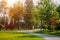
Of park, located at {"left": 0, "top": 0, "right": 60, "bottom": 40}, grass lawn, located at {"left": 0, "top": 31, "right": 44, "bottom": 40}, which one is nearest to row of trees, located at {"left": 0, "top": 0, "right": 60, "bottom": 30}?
park, located at {"left": 0, "top": 0, "right": 60, "bottom": 40}

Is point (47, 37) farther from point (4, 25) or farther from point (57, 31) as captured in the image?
point (4, 25)

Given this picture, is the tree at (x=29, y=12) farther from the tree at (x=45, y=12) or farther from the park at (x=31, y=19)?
the tree at (x=45, y=12)

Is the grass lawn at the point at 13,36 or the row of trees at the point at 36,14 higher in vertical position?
the row of trees at the point at 36,14

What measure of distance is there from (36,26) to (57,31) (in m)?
0.32

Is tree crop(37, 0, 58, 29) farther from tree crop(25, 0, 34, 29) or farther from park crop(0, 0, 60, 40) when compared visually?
tree crop(25, 0, 34, 29)

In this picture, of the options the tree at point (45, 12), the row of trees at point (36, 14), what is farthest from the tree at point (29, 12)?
the tree at point (45, 12)

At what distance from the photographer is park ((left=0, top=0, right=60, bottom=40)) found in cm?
320

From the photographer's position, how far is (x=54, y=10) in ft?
10.7

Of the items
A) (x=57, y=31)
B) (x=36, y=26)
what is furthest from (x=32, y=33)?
(x=57, y=31)

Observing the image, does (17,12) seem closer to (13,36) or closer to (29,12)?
(29,12)

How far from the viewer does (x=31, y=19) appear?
324 centimetres

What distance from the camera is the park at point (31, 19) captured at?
3203 millimetres

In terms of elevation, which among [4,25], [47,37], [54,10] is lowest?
[47,37]

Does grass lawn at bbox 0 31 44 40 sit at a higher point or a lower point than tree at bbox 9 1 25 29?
lower
